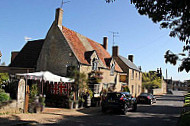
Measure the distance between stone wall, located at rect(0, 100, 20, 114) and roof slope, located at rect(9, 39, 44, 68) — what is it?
10.3m

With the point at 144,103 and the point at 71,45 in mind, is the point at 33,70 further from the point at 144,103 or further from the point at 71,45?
the point at 144,103

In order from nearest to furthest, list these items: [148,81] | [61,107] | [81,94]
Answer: [61,107] < [81,94] < [148,81]

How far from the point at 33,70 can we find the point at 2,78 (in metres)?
8.77

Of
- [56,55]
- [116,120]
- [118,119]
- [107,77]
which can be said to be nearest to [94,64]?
[107,77]

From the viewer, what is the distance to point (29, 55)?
79.3ft

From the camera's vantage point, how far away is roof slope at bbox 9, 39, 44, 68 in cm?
2273

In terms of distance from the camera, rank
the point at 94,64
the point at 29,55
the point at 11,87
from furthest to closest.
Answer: the point at 29,55 < the point at 94,64 < the point at 11,87

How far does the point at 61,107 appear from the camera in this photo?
16484mm

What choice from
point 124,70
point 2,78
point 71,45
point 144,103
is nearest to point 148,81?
point 124,70

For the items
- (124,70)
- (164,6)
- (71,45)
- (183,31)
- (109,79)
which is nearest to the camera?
(183,31)

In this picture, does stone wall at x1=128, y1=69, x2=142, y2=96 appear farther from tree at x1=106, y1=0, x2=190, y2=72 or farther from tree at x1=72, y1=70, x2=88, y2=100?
tree at x1=106, y1=0, x2=190, y2=72

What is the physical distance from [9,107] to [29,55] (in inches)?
531

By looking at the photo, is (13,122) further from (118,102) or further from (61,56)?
(61,56)

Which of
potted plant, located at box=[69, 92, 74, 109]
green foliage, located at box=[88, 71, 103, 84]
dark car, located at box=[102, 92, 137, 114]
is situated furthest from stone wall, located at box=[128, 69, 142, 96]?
potted plant, located at box=[69, 92, 74, 109]
